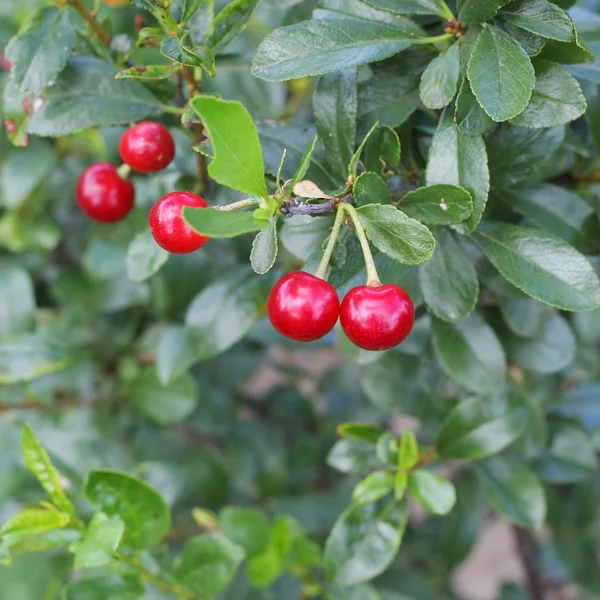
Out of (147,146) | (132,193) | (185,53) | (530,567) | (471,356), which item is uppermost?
(185,53)

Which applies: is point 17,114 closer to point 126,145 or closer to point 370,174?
point 126,145

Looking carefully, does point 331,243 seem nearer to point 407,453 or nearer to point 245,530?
point 407,453

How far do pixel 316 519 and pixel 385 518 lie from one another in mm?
377

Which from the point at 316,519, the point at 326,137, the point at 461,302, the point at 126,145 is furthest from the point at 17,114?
the point at 316,519

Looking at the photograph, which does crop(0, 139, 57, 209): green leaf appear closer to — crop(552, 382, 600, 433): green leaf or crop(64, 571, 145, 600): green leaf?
crop(64, 571, 145, 600): green leaf

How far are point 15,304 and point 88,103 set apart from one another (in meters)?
0.49

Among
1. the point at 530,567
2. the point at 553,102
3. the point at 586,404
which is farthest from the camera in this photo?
the point at 530,567

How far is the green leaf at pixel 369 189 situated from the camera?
491mm

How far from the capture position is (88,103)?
643mm

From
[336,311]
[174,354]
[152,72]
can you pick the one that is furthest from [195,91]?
[174,354]

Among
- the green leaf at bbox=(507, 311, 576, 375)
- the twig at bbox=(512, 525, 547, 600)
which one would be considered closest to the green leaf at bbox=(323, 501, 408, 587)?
the green leaf at bbox=(507, 311, 576, 375)

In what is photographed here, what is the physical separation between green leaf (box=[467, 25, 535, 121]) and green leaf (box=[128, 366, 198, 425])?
639mm

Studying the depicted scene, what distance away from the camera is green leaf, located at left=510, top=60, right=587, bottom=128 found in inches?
20.1

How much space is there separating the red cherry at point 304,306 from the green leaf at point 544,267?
0.60 ft
